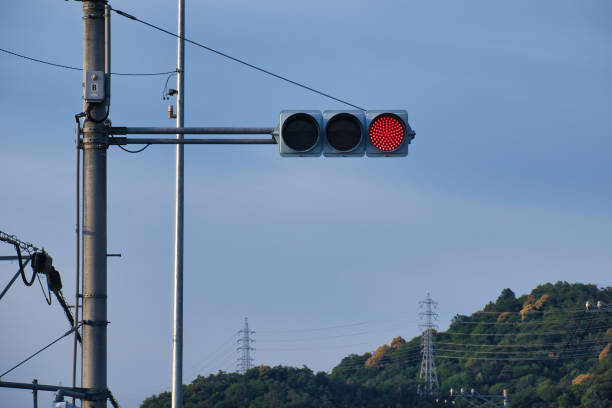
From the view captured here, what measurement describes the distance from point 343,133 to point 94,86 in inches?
98.2

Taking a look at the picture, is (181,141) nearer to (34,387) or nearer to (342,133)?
(342,133)

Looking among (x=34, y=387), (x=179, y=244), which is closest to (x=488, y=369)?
(x=179, y=244)

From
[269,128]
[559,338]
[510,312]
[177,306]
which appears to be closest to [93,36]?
[269,128]

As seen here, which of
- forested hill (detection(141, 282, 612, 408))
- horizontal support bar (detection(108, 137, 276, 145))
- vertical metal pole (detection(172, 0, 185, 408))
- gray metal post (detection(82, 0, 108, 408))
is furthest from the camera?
forested hill (detection(141, 282, 612, 408))

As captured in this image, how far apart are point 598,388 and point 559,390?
481 inches

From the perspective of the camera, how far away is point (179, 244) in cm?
2288

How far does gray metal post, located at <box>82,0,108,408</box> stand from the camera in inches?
373

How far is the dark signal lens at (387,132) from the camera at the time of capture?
9.27 m

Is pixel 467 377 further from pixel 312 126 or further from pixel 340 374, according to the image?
pixel 312 126

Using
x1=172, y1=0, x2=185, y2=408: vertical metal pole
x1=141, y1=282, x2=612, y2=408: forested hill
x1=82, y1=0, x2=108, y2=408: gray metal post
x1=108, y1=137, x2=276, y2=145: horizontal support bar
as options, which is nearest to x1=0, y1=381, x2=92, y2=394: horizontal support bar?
x1=82, y1=0, x2=108, y2=408: gray metal post

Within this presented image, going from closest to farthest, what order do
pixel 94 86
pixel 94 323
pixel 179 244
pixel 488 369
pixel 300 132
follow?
1. pixel 300 132
2. pixel 94 323
3. pixel 94 86
4. pixel 179 244
5. pixel 488 369

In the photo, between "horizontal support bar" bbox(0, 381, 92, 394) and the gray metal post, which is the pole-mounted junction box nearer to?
the gray metal post

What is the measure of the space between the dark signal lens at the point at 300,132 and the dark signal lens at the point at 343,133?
0.45ft

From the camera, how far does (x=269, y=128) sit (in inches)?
375
